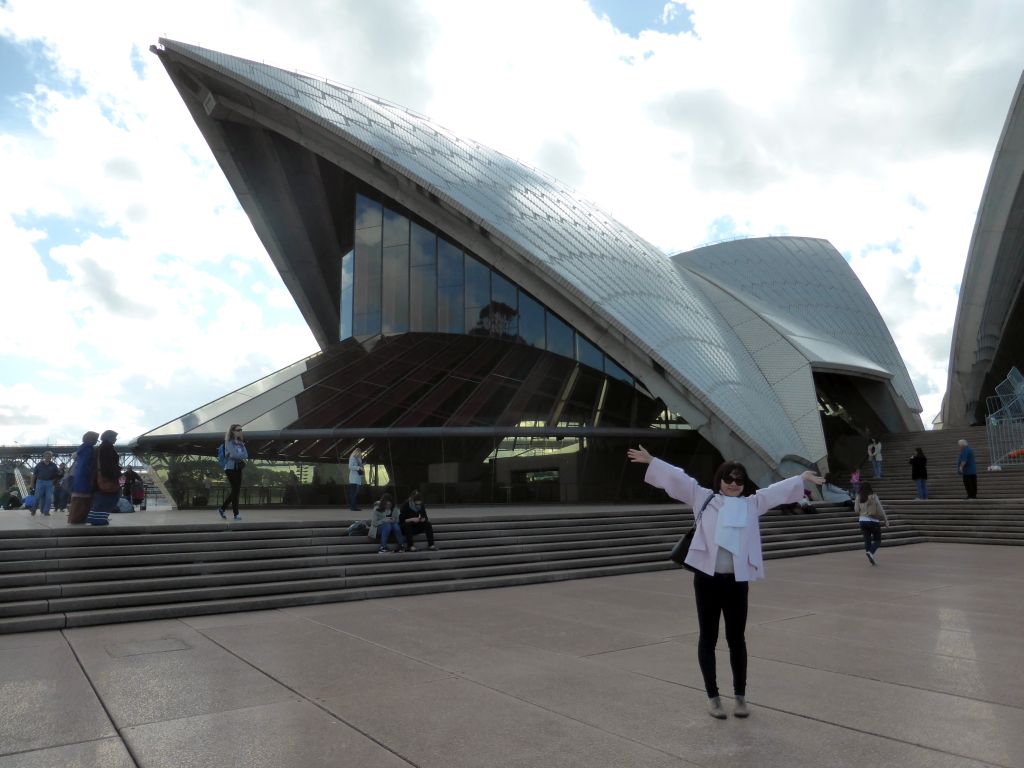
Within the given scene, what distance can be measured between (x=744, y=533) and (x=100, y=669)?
14.2ft

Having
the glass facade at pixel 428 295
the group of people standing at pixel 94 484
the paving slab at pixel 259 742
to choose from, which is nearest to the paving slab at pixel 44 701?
the paving slab at pixel 259 742

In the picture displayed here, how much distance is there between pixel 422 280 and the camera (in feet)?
78.0

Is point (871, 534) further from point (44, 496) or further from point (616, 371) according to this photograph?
point (44, 496)

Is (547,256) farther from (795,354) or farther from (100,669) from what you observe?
(100,669)

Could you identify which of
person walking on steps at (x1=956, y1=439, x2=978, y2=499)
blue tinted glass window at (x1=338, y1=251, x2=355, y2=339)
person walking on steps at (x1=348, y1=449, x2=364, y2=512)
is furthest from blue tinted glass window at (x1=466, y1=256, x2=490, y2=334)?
person walking on steps at (x1=956, y1=439, x2=978, y2=499)

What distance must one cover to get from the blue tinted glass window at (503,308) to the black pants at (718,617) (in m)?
18.6

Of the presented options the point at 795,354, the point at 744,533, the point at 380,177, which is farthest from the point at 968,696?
the point at 380,177

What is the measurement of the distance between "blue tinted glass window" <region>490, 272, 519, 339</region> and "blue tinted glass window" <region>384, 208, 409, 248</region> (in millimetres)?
3588

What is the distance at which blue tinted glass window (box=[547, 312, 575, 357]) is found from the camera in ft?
70.0

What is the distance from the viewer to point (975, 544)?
13.6m

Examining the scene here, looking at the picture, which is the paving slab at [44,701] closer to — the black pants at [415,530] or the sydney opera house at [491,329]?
the black pants at [415,530]

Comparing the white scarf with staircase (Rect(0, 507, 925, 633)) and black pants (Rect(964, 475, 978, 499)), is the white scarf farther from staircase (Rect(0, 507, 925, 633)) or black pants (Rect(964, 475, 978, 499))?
black pants (Rect(964, 475, 978, 499))

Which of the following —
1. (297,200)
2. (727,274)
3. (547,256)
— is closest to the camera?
(547,256)

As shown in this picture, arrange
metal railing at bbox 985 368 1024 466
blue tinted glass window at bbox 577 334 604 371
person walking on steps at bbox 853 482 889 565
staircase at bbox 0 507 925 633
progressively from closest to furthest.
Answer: staircase at bbox 0 507 925 633, person walking on steps at bbox 853 482 889 565, metal railing at bbox 985 368 1024 466, blue tinted glass window at bbox 577 334 604 371
